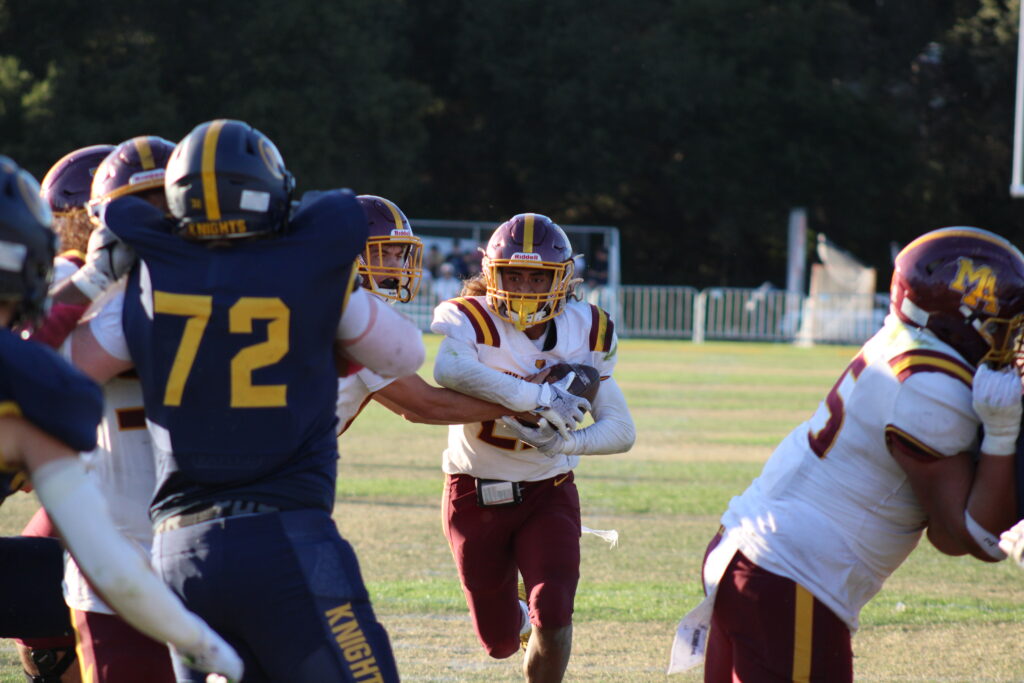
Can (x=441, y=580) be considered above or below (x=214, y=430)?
below

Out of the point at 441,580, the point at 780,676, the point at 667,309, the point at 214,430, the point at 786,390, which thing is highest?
the point at 214,430

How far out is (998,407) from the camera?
3.20 metres

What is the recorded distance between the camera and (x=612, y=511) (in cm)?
945

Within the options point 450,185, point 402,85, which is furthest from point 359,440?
point 450,185

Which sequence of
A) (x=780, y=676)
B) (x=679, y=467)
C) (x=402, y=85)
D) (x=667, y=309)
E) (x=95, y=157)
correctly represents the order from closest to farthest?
1. (x=780, y=676)
2. (x=95, y=157)
3. (x=679, y=467)
4. (x=667, y=309)
5. (x=402, y=85)

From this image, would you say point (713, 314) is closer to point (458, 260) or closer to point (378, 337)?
point (458, 260)

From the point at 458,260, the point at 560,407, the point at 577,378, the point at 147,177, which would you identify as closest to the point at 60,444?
the point at 147,177

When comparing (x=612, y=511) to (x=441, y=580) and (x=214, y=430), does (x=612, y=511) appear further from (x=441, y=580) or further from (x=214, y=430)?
(x=214, y=430)

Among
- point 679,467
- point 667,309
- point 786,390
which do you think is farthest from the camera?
point 667,309

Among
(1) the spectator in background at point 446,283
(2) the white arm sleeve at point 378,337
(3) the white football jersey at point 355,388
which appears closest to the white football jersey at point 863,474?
(2) the white arm sleeve at point 378,337

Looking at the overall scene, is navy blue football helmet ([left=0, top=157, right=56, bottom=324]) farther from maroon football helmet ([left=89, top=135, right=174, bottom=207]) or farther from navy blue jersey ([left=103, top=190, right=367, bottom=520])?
maroon football helmet ([left=89, top=135, right=174, bottom=207])

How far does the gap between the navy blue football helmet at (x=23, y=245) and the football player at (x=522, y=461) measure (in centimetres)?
244

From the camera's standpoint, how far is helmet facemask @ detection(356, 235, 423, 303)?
525 centimetres

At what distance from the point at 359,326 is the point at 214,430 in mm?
442
